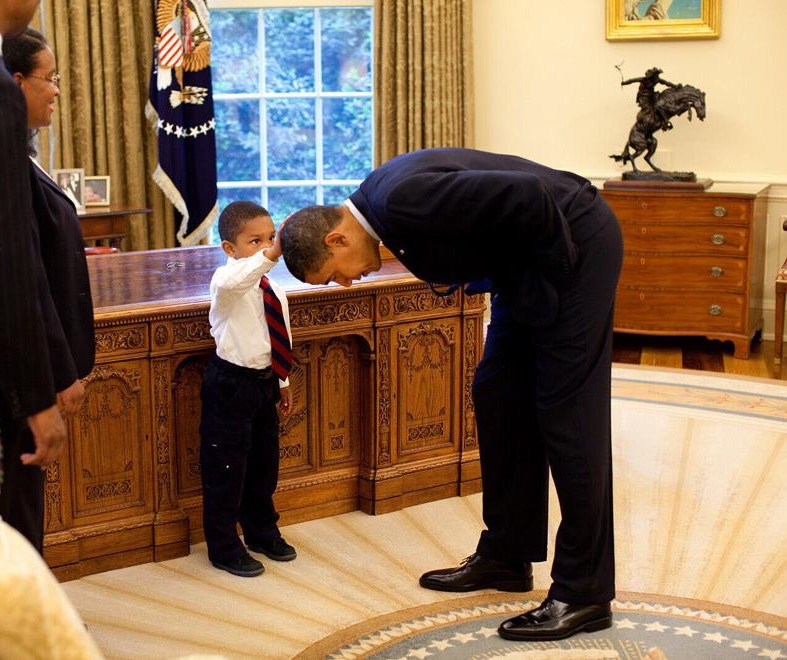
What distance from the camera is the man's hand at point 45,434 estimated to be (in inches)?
91.1

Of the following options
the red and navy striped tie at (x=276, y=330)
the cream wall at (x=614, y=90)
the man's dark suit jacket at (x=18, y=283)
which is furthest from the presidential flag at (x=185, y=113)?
the man's dark suit jacket at (x=18, y=283)

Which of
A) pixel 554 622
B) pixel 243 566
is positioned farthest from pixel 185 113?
pixel 554 622

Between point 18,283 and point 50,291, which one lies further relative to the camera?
point 50,291

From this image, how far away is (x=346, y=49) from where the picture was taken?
7859 mm

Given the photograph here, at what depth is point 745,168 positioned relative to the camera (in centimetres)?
752

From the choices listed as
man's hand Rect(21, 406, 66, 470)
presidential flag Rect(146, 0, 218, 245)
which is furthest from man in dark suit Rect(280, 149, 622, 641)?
presidential flag Rect(146, 0, 218, 245)

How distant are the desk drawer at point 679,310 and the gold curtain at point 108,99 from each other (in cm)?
300

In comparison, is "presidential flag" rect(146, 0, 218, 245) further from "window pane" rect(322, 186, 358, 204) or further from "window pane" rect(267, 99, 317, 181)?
"window pane" rect(322, 186, 358, 204)

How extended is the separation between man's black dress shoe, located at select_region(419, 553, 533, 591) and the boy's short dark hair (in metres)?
1.27

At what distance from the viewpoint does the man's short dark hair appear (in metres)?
3.05

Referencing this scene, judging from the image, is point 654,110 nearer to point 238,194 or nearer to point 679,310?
point 679,310

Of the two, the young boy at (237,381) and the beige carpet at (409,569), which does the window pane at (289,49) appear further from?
the young boy at (237,381)

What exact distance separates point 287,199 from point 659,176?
249cm

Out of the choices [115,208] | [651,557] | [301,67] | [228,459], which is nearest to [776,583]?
[651,557]
